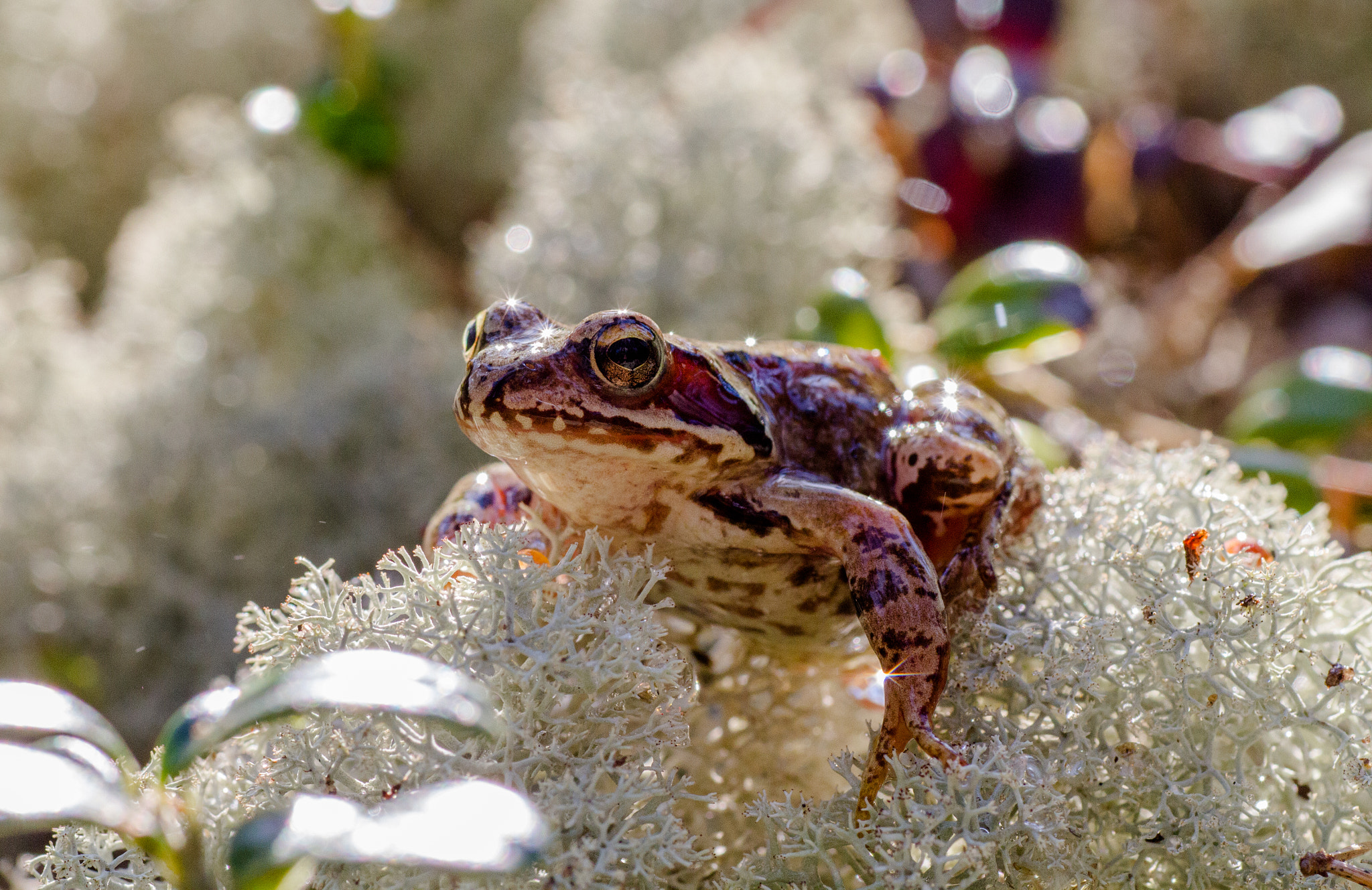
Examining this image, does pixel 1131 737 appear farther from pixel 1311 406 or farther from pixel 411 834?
pixel 1311 406

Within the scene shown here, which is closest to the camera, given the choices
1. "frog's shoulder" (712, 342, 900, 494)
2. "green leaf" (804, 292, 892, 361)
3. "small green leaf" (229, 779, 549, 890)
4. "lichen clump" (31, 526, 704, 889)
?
"small green leaf" (229, 779, 549, 890)

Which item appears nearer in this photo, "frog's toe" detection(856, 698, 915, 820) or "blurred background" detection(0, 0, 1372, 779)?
"frog's toe" detection(856, 698, 915, 820)


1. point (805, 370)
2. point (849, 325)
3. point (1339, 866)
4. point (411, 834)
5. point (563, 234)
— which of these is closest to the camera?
point (411, 834)

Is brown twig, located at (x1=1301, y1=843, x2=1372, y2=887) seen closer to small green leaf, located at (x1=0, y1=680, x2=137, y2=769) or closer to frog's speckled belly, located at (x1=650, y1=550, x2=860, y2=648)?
frog's speckled belly, located at (x1=650, y1=550, x2=860, y2=648)

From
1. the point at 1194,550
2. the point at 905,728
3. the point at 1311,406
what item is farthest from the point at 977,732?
the point at 1311,406

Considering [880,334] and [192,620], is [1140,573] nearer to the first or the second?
[880,334]

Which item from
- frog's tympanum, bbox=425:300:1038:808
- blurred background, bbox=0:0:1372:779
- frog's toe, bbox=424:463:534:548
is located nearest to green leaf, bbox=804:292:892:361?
blurred background, bbox=0:0:1372:779

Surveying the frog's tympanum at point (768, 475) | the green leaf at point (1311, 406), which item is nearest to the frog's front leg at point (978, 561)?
the frog's tympanum at point (768, 475)
